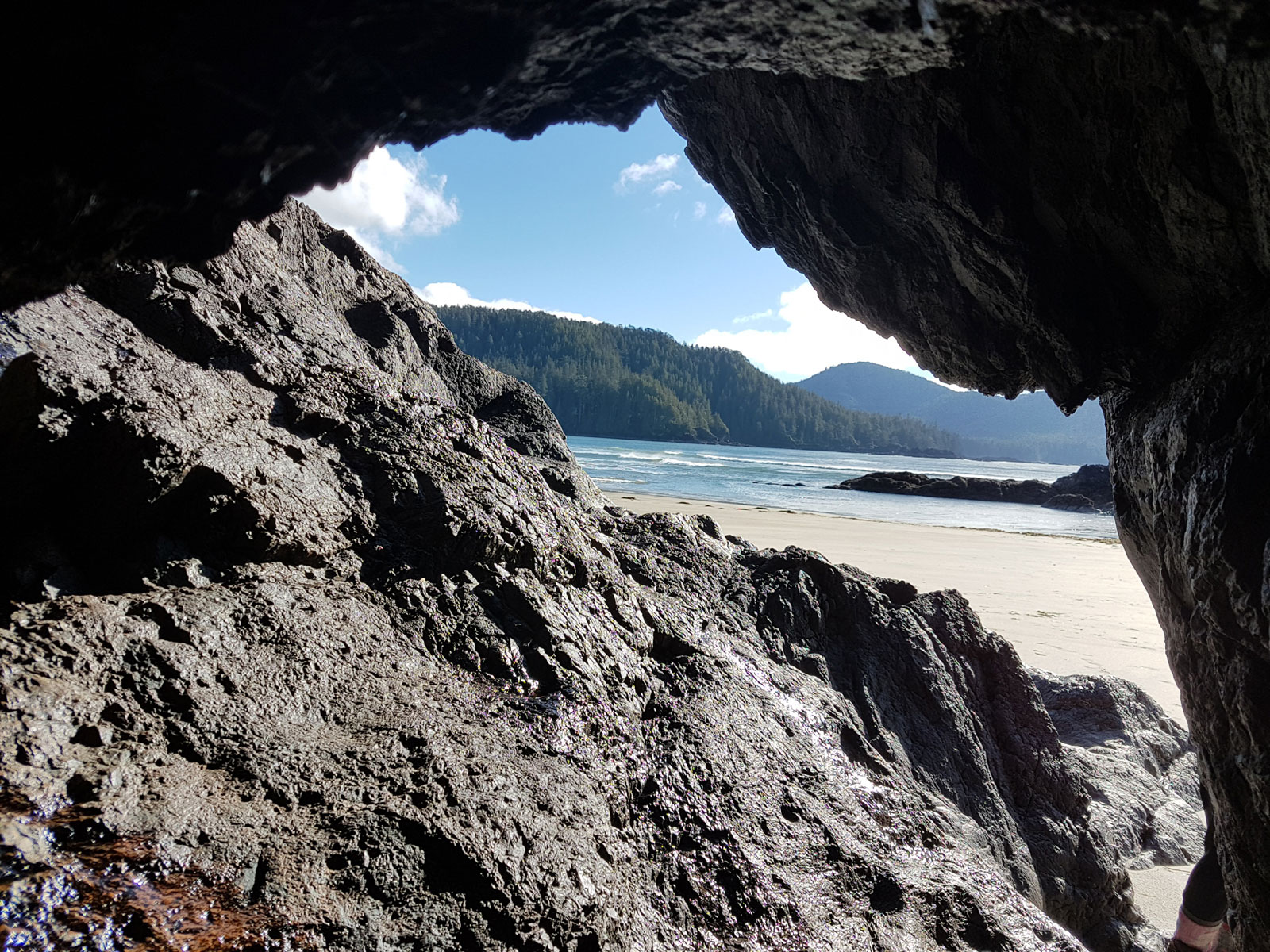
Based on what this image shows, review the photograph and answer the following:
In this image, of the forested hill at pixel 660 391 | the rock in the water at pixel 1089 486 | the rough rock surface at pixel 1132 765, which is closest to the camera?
the rough rock surface at pixel 1132 765

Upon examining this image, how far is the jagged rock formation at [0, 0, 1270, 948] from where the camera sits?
1.73 meters

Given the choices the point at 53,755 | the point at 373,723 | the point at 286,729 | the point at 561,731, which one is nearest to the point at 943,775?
the point at 561,731

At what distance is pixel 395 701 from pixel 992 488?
48955 millimetres

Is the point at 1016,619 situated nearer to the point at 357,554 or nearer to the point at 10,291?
the point at 357,554

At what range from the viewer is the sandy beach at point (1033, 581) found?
25.7 ft

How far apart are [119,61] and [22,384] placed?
1156mm

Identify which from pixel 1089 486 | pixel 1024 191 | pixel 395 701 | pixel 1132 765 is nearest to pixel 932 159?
pixel 1024 191

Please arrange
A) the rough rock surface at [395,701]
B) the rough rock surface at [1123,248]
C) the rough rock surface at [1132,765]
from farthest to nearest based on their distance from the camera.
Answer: the rough rock surface at [1132,765], the rough rock surface at [1123,248], the rough rock surface at [395,701]

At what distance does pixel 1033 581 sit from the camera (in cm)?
1363

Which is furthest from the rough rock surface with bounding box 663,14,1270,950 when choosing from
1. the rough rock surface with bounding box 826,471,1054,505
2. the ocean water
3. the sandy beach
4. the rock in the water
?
the rock in the water

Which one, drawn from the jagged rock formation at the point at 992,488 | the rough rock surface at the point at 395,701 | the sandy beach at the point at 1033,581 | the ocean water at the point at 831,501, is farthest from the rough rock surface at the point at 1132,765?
the jagged rock formation at the point at 992,488

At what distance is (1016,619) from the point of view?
Answer: 10000 millimetres

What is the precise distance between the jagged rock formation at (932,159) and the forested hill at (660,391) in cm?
14055

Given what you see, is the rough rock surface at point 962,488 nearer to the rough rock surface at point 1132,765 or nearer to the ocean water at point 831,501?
the ocean water at point 831,501
